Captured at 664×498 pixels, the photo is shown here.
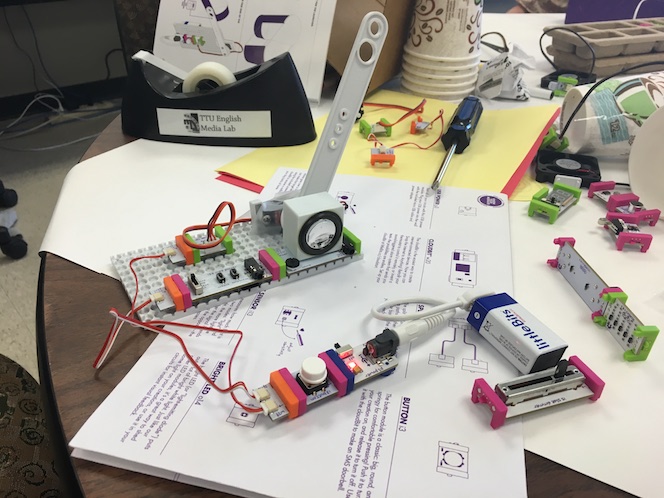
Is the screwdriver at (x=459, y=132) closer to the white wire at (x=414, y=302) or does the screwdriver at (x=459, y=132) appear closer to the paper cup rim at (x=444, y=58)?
the paper cup rim at (x=444, y=58)

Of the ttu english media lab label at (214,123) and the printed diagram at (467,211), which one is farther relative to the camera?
the ttu english media lab label at (214,123)

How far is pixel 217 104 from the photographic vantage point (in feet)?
2.68

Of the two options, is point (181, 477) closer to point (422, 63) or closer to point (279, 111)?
point (279, 111)

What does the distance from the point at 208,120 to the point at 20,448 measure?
516 mm

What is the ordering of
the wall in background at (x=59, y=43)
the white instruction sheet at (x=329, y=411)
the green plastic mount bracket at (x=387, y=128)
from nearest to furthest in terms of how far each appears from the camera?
the white instruction sheet at (x=329, y=411), the green plastic mount bracket at (x=387, y=128), the wall in background at (x=59, y=43)

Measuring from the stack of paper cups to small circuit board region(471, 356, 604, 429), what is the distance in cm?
71

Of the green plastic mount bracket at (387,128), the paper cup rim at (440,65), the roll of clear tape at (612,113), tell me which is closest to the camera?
the roll of clear tape at (612,113)

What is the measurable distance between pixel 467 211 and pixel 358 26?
0.49 metres

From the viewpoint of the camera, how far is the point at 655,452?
41 centimetres

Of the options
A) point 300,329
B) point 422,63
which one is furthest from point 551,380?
point 422,63

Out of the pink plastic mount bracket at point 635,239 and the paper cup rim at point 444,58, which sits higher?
the paper cup rim at point 444,58

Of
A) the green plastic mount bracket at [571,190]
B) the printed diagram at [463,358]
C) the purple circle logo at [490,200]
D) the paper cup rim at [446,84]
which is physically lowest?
the printed diagram at [463,358]

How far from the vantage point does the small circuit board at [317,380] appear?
1.38 ft

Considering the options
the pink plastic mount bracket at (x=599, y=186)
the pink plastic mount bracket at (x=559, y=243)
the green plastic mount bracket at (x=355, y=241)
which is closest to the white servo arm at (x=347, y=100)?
the green plastic mount bracket at (x=355, y=241)
